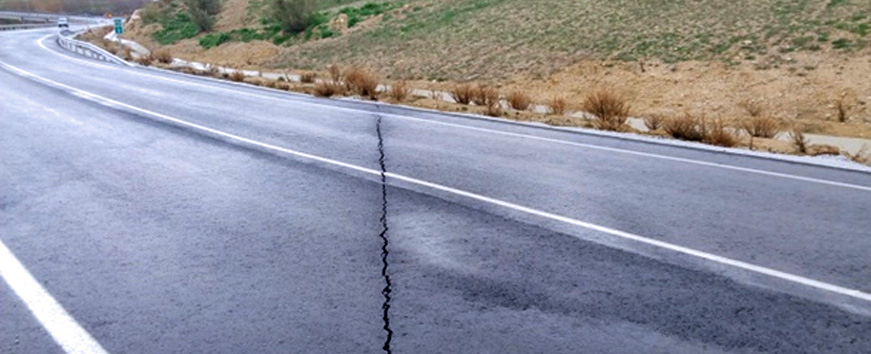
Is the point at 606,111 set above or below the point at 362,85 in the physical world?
below

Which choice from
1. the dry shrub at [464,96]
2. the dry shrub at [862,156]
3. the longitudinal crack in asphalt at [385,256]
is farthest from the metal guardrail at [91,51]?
the dry shrub at [862,156]

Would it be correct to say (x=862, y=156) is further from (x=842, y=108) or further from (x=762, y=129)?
(x=842, y=108)

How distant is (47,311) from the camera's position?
5.74m

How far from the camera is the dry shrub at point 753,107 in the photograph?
19.6 m

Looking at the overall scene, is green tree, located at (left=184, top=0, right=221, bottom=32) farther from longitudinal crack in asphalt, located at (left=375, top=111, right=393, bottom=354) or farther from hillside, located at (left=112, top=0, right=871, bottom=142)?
longitudinal crack in asphalt, located at (left=375, top=111, right=393, bottom=354)

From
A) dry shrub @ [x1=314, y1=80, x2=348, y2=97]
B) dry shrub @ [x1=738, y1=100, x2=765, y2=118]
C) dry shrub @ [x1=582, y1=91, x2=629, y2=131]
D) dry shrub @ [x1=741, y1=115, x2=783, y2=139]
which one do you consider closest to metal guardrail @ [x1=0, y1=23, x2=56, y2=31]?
dry shrub @ [x1=314, y1=80, x2=348, y2=97]

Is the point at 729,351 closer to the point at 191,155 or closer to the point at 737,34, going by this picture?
the point at 191,155

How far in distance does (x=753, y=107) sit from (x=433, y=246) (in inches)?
614

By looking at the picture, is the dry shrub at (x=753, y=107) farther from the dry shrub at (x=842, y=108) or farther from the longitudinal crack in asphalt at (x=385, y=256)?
the longitudinal crack in asphalt at (x=385, y=256)

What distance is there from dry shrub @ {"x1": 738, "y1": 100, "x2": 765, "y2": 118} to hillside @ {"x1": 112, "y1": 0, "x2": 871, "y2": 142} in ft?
0.82

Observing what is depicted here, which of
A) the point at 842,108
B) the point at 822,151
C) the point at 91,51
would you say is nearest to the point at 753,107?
the point at 842,108

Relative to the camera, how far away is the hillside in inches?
847

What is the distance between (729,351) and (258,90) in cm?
2097

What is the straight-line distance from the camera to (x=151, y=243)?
24.1ft
